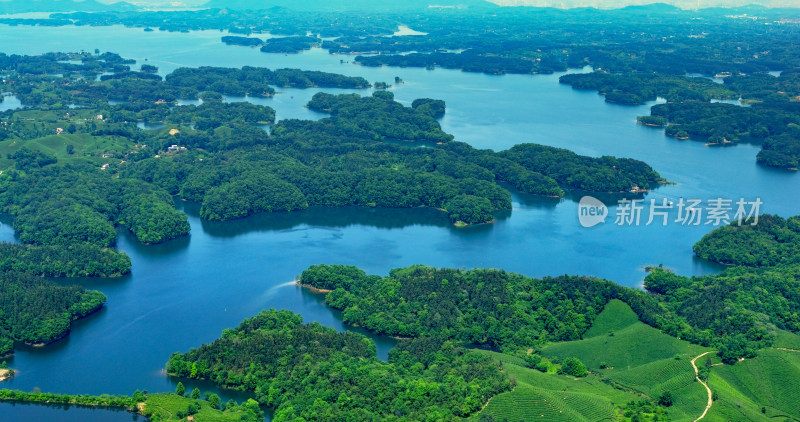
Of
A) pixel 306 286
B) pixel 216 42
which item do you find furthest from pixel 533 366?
pixel 216 42

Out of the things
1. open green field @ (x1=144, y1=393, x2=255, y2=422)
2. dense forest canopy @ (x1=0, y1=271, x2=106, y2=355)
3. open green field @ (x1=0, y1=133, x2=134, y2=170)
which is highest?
open green field @ (x1=0, y1=133, x2=134, y2=170)

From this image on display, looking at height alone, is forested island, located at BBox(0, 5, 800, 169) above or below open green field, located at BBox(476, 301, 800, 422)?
above

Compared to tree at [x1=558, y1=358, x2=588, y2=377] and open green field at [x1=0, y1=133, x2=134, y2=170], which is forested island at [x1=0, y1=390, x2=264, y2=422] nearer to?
tree at [x1=558, y1=358, x2=588, y2=377]

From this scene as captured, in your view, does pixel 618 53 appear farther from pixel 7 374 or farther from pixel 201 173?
pixel 7 374

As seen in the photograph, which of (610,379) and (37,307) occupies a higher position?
(37,307)

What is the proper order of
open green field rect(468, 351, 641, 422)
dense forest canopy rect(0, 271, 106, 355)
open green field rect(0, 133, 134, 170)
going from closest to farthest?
open green field rect(468, 351, 641, 422), dense forest canopy rect(0, 271, 106, 355), open green field rect(0, 133, 134, 170)

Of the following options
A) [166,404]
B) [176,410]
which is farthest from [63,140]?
[176,410]

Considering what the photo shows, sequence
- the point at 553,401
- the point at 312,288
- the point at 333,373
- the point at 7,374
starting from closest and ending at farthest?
1. the point at 553,401
2. the point at 333,373
3. the point at 7,374
4. the point at 312,288

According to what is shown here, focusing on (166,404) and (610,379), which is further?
(610,379)

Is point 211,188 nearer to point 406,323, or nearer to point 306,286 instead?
point 306,286

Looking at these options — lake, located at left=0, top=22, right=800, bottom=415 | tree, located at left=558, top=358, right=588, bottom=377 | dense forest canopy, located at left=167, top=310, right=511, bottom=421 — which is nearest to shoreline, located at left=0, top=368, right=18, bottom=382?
lake, located at left=0, top=22, right=800, bottom=415

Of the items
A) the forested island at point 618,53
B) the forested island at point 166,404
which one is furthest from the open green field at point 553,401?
the forested island at point 618,53
